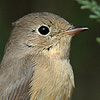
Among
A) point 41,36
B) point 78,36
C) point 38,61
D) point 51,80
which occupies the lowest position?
point 51,80

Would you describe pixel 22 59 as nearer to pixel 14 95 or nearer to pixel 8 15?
pixel 14 95

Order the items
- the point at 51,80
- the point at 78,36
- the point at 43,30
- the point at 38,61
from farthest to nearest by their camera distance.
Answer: the point at 78,36, the point at 43,30, the point at 38,61, the point at 51,80

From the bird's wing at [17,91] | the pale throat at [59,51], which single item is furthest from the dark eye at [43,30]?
the bird's wing at [17,91]

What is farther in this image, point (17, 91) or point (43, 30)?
point (43, 30)

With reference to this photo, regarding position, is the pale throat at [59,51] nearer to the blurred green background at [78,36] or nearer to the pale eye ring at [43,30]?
the pale eye ring at [43,30]

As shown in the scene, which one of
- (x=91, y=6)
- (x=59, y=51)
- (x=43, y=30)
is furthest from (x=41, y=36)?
(x=91, y=6)

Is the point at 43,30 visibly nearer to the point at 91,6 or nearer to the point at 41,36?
the point at 41,36

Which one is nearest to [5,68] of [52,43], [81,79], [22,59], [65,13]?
[22,59]
